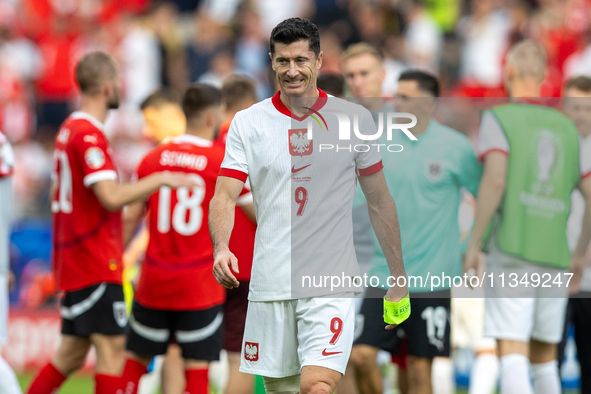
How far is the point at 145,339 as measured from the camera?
20.1 feet

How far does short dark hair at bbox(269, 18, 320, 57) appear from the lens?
4395 millimetres

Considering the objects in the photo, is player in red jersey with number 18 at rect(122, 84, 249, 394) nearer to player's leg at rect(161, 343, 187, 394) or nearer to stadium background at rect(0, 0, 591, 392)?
player's leg at rect(161, 343, 187, 394)

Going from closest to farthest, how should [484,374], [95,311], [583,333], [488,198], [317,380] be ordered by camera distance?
[317,380], [488,198], [95,311], [583,333], [484,374]

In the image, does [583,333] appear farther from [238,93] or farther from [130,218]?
[130,218]

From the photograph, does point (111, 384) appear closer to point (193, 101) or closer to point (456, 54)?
point (193, 101)

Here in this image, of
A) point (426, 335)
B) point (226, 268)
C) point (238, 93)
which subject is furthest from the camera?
point (238, 93)

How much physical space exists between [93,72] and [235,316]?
2146 mm

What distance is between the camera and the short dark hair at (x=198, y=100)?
20.4 ft

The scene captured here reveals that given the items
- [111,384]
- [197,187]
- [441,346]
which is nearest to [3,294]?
[111,384]

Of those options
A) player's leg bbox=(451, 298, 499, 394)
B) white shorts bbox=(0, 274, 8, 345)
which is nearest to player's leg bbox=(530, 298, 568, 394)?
player's leg bbox=(451, 298, 499, 394)

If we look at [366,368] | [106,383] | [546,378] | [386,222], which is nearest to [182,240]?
[106,383]

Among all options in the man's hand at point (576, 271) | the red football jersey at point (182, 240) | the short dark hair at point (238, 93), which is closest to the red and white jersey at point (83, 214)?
the red football jersey at point (182, 240)

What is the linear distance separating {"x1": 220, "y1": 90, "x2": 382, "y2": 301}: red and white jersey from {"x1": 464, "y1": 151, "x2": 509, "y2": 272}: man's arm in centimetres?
146

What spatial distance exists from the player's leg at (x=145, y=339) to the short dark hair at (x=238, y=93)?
1.94m
